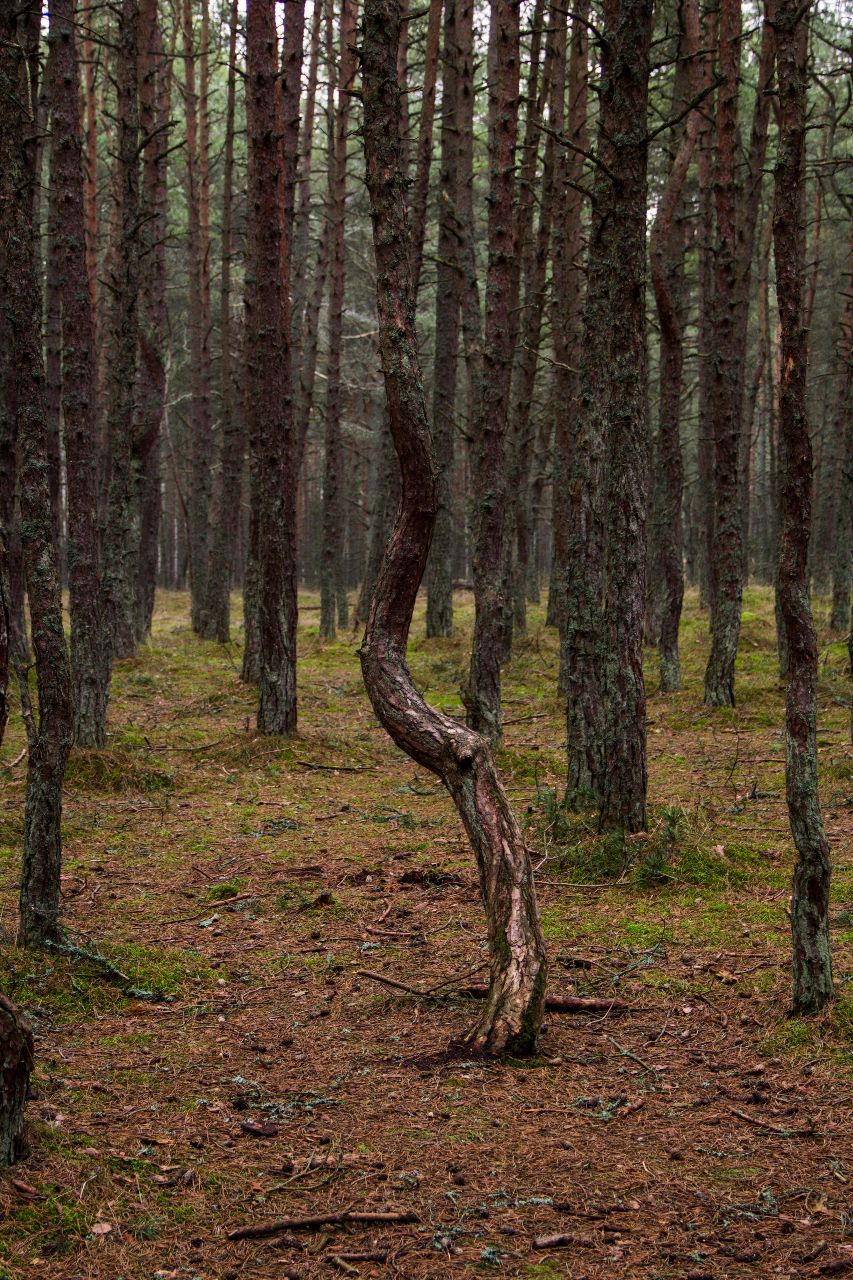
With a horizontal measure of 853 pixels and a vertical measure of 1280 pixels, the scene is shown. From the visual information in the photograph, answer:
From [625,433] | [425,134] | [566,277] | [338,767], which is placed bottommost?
[338,767]

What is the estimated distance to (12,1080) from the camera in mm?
3678

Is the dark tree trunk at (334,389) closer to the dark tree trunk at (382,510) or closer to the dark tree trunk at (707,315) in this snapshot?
the dark tree trunk at (382,510)

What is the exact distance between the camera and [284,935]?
6.82 metres

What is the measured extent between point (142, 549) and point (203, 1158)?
20.5 m

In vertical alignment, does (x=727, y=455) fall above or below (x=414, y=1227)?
above

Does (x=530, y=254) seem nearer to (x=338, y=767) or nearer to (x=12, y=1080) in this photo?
(x=338, y=767)

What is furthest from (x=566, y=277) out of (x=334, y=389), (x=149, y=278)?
(x=334, y=389)

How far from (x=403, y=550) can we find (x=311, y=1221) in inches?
126

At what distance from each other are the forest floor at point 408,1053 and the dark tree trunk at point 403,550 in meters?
0.86

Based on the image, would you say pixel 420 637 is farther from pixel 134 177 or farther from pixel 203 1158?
pixel 203 1158

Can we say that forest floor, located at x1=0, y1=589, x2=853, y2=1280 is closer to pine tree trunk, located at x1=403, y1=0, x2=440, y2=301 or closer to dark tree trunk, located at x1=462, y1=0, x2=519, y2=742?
dark tree trunk, located at x1=462, y1=0, x2=519, y2=742

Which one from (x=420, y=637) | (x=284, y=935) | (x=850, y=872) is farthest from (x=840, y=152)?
(x=284, y=935)

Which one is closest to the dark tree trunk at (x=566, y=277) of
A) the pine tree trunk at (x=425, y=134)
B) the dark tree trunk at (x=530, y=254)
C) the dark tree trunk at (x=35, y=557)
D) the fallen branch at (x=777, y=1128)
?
the dark tree trunk at (x=530, y=254)

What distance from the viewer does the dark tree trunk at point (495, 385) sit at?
1101cm
